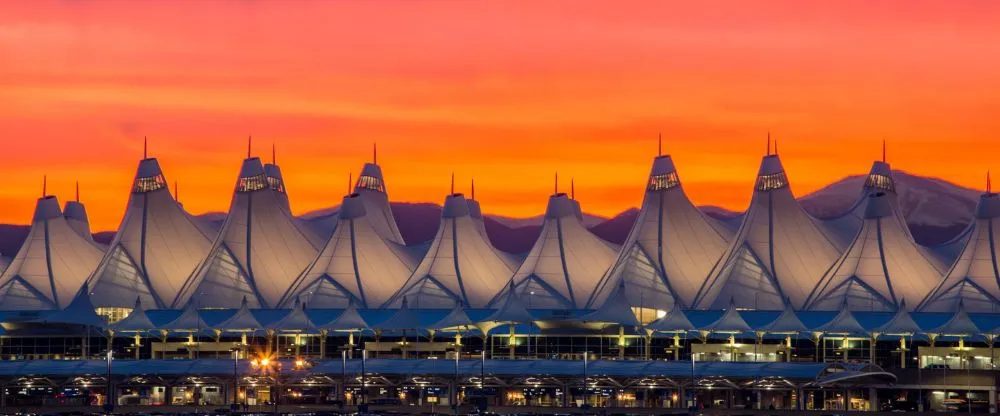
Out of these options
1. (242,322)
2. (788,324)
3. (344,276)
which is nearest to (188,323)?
(242,322)

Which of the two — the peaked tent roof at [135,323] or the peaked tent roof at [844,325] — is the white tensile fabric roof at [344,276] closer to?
the peaked tent roof at [135,323]

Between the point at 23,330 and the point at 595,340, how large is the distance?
41.3m

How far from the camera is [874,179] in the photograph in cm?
19925

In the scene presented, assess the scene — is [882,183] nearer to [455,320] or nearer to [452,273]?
[452,273]

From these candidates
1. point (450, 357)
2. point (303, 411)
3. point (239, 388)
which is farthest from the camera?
point (450, 357)

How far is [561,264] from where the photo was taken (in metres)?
196

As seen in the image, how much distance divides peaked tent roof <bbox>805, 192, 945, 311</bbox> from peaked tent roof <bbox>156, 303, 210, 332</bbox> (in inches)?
1674

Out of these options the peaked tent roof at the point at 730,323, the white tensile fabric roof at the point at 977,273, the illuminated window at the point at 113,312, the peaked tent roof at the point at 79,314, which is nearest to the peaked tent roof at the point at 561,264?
the peaked tent roof at the point at 730,323

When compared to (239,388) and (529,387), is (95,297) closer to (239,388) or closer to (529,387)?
(239,388)

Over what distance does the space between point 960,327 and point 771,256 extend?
19.7m

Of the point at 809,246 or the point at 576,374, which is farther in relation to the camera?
the point at 809,246

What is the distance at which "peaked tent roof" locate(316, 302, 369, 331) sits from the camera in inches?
7416

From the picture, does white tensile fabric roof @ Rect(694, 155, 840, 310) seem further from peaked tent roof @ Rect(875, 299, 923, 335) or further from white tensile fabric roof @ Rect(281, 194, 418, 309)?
white tensile fabric roof @ Rect(281, 194, 418, 309)

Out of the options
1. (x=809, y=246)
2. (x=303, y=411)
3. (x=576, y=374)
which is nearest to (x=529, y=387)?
(x=576, y=374)
